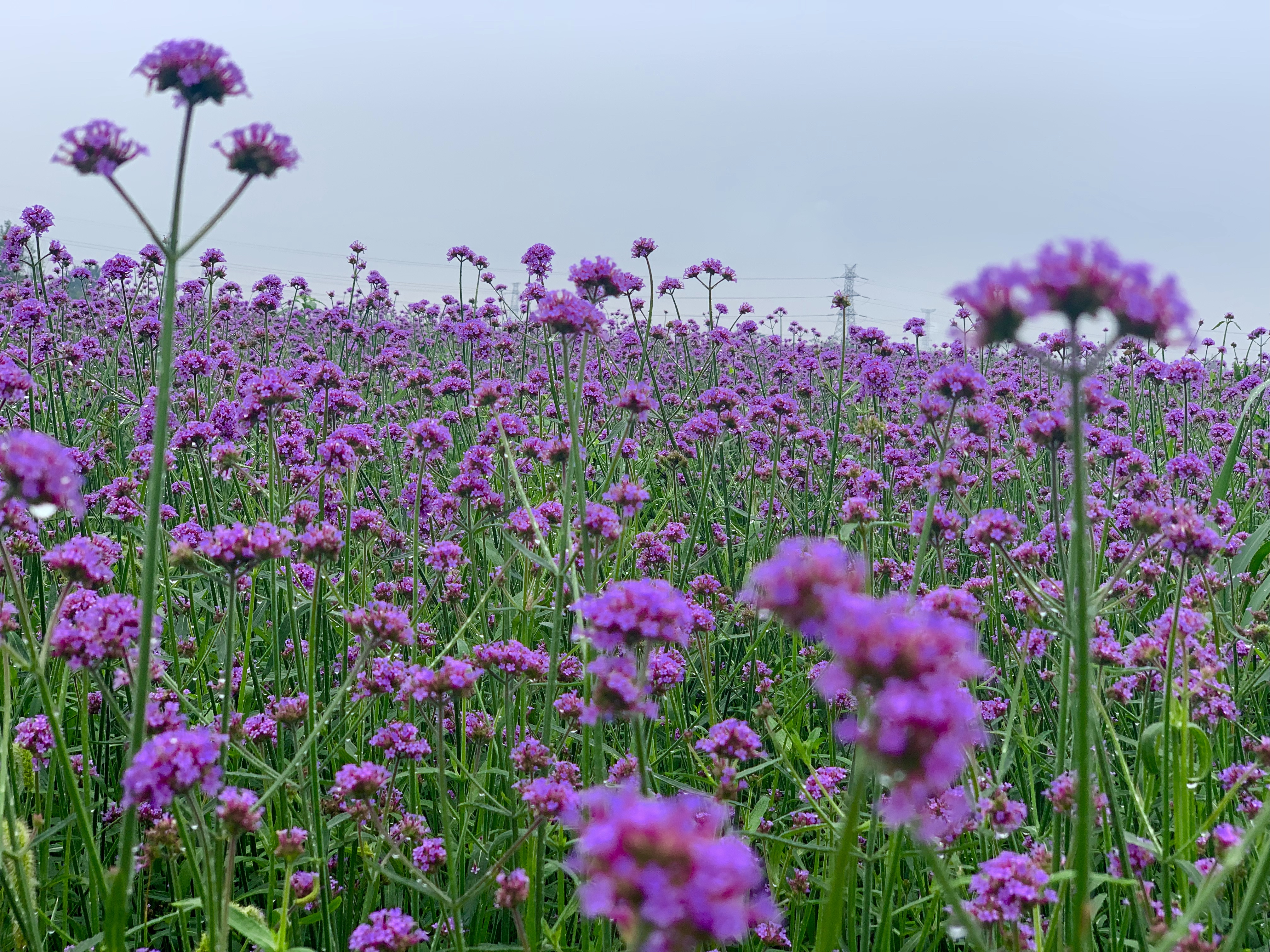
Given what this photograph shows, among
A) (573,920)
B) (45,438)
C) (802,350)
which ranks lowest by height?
(573,920)

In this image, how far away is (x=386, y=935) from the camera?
6.19 feet

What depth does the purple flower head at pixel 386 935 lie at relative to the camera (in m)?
1.89

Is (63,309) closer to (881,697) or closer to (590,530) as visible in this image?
(590,530)

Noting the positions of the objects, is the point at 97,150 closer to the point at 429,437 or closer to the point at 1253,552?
the point at 429,437

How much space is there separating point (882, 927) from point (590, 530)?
51.9 inches

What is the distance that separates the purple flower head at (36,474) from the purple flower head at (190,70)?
29.9 inches

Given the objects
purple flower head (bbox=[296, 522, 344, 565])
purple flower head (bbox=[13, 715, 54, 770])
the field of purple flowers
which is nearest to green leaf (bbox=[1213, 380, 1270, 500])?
the field of purple flowers

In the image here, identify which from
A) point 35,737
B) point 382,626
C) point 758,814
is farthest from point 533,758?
point 35,737

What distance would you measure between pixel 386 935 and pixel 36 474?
1.19 m

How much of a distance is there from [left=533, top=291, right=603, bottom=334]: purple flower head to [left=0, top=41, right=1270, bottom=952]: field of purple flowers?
14 millimetres

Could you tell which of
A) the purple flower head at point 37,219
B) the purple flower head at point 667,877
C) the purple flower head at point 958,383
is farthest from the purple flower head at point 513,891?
the purple flower head at point 37,219

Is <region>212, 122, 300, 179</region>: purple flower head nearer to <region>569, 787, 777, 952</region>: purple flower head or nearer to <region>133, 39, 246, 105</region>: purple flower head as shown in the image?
<region>133, 39, 246, 105</region>: purple flower head

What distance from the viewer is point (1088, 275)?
4.20ft

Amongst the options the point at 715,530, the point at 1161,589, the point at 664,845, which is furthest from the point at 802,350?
the point at 664,845
